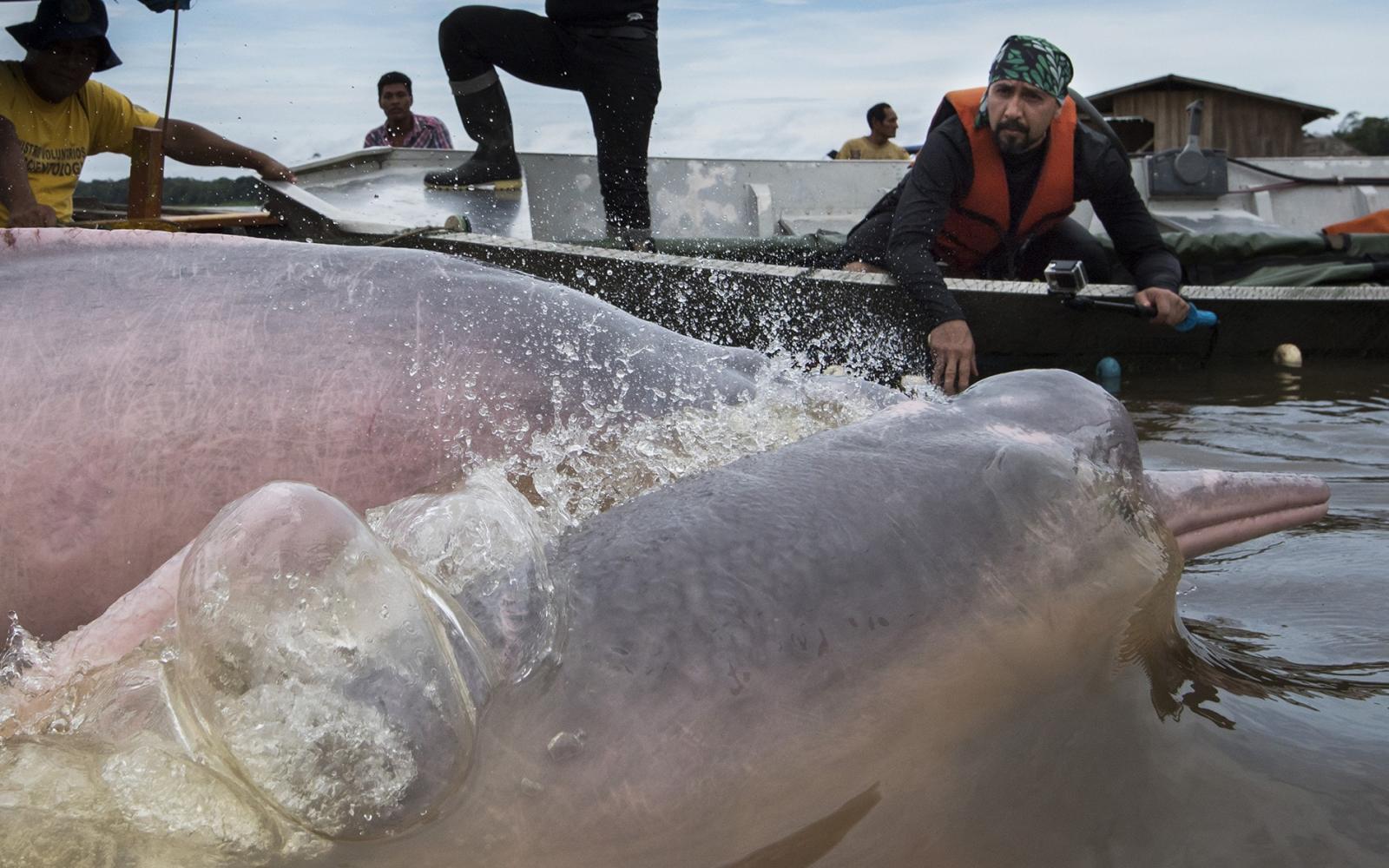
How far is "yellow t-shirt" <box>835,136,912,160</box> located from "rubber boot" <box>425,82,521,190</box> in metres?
6.16

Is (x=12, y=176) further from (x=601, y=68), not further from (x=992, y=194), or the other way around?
(x=992, y=194)

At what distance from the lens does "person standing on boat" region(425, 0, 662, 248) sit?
6266 mm

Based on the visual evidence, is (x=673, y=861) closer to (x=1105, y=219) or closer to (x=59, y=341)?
(x=59, y=341)

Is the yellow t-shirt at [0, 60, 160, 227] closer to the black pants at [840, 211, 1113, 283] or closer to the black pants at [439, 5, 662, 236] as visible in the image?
the black pants at [439, 5, 662, 236]

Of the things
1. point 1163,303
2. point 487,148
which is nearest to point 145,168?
point 487,148

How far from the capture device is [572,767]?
1.22m

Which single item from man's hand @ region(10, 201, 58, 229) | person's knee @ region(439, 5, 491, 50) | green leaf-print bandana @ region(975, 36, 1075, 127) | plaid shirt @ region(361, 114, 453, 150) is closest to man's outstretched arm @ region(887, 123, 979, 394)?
green leaf-print bandana @ region(975, 36, 1075, 127)

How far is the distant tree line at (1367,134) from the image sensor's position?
134 feet

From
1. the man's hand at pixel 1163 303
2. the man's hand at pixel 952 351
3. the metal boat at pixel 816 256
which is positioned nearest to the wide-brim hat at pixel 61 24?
the metal boat at pixel 816 256

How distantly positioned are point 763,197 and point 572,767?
8.03 metres

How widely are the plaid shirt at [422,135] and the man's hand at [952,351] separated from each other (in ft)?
20.5

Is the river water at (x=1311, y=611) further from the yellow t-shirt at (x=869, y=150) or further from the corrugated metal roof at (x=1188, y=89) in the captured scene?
the corrugated metal roof at (x=1188, y=89)

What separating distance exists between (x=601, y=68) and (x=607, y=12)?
0.27 meters

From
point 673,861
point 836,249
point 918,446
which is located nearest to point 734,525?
point 918,446
